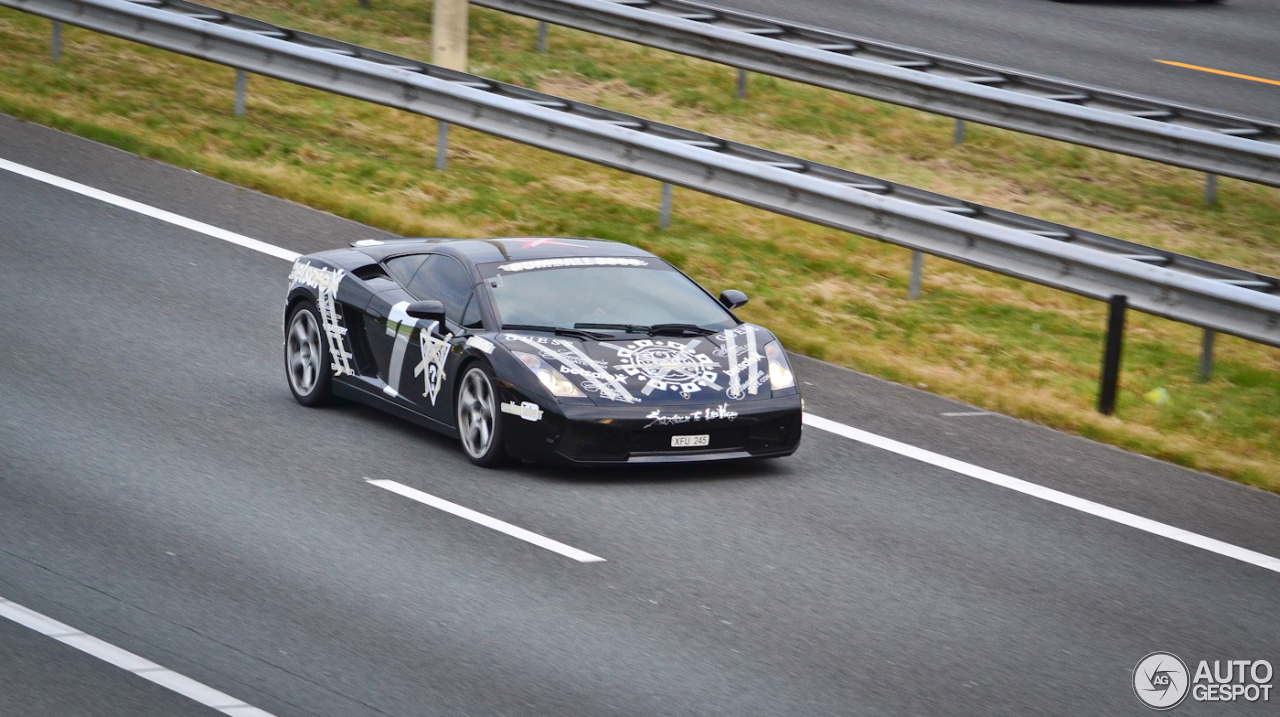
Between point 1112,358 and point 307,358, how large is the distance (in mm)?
5548

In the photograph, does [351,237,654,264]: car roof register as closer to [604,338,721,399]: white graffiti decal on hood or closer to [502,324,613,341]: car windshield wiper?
[502,324,613,341]: car windshield wiper

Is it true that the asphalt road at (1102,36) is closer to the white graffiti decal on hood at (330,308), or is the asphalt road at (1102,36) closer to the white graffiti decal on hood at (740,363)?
the white graffiti decal on hood at (740,363)

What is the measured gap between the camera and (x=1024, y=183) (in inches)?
682

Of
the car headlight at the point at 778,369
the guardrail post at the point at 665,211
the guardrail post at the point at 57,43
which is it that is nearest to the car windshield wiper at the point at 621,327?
the car headlight at the point at 778,369

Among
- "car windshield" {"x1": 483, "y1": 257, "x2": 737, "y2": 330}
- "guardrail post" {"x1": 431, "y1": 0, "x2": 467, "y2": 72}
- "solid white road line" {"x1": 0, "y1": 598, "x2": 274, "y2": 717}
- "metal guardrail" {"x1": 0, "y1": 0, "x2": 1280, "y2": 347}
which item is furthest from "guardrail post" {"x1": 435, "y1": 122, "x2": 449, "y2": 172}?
"solid white road line" {"x1": 0, "y1": 598, "x2": 274, "y2": 717}

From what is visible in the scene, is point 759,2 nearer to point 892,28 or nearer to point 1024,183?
point 892,28

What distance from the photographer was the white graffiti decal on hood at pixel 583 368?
383 inches

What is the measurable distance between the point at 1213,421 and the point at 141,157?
10652mm

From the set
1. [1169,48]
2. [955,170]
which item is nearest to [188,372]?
[955,170]

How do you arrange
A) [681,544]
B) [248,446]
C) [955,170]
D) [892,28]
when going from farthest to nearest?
[892,28] → [955,170] → [248,446] → [681,544]

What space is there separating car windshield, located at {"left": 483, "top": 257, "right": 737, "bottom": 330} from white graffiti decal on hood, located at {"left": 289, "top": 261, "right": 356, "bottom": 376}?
1251 mm

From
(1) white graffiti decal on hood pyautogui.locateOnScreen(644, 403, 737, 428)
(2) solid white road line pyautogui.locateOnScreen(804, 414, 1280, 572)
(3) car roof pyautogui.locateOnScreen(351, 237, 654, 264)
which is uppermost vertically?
(3) car roof pyautogui.locateOnScreen(351, 237, 654, 264)

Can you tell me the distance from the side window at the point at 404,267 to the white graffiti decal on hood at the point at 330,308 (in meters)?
0.35

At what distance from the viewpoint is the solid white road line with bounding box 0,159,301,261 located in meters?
14.8
